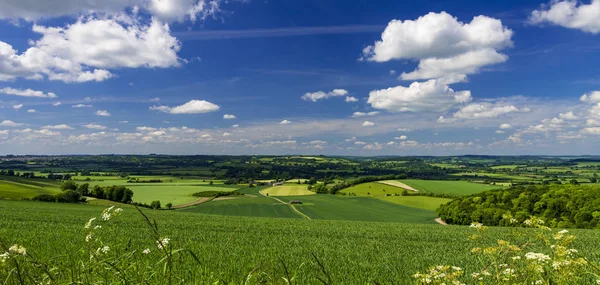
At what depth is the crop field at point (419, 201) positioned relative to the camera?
8406cm

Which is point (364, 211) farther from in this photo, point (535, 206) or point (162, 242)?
point (162, 242)

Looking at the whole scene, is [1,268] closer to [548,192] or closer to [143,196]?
[548,192]

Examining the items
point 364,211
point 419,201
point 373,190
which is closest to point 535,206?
point 364,211

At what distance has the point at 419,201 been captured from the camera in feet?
293

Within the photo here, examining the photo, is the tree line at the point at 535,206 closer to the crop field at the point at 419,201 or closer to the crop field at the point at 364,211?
the crop field at the point at 364,211

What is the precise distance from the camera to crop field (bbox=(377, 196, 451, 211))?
84062mm

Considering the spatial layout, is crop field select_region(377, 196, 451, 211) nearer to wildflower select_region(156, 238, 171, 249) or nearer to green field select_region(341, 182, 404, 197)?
green field select_region(341, 182, 404, 197)

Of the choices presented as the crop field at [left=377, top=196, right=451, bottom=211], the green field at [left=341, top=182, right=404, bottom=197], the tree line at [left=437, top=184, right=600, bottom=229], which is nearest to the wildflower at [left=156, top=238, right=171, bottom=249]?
the tree line at [left=437, top=184, right=600, bottom=229]

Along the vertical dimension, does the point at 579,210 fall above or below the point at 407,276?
below

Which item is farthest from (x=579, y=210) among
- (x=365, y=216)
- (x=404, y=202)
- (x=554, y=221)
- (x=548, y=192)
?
(x=404, y=202)

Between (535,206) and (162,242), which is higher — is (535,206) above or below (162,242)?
below

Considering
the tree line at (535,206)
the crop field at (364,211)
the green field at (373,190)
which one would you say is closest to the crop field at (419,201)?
the crop field at (364,211)

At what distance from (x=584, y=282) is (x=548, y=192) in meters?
60.8

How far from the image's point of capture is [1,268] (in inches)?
125
